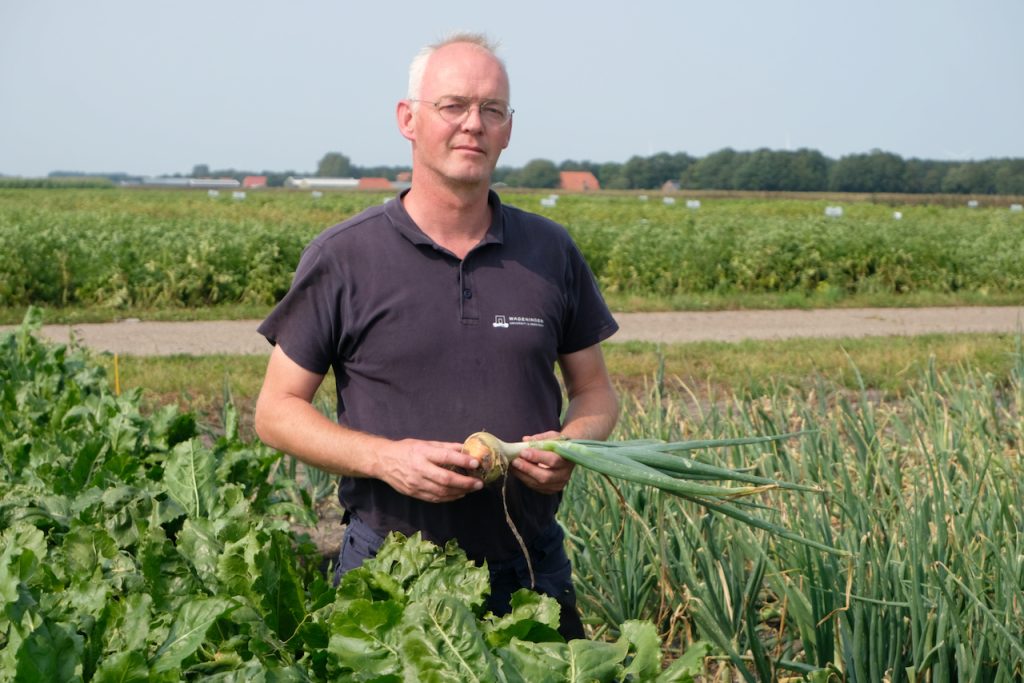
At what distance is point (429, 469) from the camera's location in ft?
7.23

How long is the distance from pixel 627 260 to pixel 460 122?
46.4 ft

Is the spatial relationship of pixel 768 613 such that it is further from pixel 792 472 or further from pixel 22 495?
pixel 22 495

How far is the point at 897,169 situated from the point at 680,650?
54423mm

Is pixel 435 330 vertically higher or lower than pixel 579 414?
higher

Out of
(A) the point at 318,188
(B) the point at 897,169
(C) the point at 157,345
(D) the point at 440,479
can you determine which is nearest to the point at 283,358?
(D) the point at 440,479

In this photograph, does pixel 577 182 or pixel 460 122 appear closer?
pixel 460 122

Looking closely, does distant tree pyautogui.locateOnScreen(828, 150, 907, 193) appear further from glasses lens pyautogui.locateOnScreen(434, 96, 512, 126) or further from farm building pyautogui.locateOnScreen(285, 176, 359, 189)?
glasses lens pyautogui.locateOnScreen(434, 96, 512, 126)

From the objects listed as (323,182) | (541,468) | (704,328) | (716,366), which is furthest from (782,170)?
(541,468)

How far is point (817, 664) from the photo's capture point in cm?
285

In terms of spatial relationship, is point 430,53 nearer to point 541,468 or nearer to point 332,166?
point 541,468

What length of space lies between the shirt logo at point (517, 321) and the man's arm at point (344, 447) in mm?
319

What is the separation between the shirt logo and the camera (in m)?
2.50

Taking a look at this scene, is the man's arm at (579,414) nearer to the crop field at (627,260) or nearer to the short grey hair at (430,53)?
the short grey hair at (430,53)

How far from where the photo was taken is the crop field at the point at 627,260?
14.0 metres
